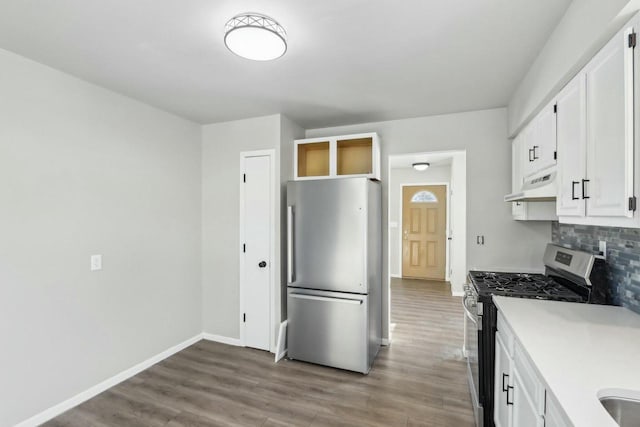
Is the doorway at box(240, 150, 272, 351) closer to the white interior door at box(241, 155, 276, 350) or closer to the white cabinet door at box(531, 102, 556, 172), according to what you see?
the white interior door at box(241, 155, 276, 350)

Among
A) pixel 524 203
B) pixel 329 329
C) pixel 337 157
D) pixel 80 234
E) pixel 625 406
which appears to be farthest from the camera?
pixel 337 157

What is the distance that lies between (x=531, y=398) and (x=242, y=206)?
9.51 feet

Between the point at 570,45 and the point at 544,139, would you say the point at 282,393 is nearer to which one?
the point at 544,139

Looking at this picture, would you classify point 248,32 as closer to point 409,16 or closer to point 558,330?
point 409,16

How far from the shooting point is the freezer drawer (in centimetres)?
279

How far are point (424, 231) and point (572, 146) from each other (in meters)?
5.15

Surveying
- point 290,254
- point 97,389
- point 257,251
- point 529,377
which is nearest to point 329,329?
point 290,254

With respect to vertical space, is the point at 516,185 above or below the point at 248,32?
below

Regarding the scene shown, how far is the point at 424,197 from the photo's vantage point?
665 centimetres

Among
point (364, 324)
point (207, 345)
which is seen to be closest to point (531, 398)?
point (364, 324)

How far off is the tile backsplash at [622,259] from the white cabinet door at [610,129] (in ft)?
1.81

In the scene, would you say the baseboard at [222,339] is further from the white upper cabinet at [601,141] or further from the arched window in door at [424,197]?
the arched window in door at [424,197]

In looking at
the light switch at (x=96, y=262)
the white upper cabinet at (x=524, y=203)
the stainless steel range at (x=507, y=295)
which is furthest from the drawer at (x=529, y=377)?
the light switch at (x=96, y=262)

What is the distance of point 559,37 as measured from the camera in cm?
167
